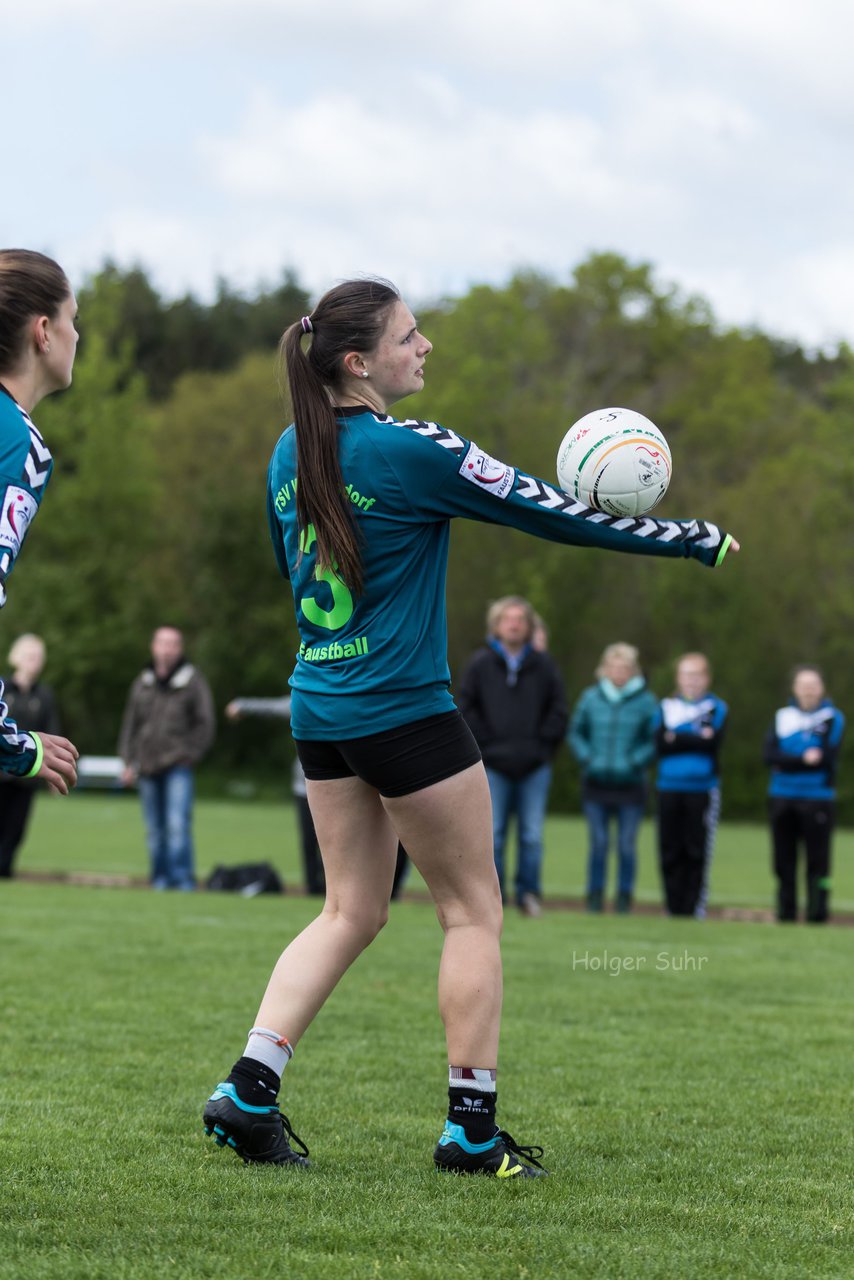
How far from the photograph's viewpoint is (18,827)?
610 inches

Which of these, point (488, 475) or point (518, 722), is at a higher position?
point (488, 475)

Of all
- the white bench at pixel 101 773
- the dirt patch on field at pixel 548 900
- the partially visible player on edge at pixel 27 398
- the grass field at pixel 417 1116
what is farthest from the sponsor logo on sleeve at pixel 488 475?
the white bench at pixel 101 773

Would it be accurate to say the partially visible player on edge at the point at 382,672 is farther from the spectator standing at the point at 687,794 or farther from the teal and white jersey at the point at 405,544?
the spectator standing at the point at 687,794

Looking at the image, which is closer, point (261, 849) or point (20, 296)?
point (20, 296)

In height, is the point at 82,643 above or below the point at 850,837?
above

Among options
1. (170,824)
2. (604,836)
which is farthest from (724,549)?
(170,824)

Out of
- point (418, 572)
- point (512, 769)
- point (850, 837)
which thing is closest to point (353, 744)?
point (418, 572)

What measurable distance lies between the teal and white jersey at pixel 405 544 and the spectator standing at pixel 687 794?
9.84 m

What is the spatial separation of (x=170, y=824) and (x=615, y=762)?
4.43 m

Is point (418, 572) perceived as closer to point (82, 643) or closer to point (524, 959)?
point (524, 959)

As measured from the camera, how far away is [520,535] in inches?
1617

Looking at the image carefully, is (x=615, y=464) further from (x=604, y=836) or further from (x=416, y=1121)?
(x=604, y=836)

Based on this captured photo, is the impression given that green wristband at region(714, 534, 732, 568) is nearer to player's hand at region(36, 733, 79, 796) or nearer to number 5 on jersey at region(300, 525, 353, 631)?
number 5 on jersey at region(300, 525, 353, 631)

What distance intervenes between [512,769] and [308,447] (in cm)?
964
